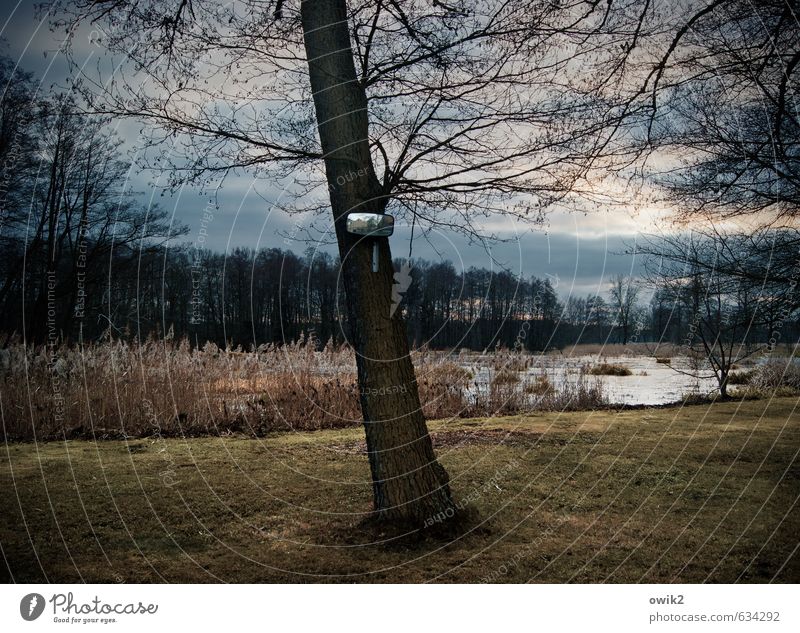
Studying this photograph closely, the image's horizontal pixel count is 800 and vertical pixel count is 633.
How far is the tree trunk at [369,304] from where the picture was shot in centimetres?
301

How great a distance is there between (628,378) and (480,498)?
8.84 meters

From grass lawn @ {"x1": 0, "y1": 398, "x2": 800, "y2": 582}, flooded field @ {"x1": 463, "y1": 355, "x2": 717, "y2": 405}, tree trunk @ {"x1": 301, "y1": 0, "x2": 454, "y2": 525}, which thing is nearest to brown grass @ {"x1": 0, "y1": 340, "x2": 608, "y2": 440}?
flooded field @ {"x1": 463, "y1": 355, "x2": 717, "y2": 405}

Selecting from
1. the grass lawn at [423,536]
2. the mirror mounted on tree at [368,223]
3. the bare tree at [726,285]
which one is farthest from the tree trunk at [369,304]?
the bare tree at [726,285]

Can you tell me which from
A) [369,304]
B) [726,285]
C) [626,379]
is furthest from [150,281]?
[626,379]

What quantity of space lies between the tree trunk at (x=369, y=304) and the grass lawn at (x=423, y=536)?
0.24 meters

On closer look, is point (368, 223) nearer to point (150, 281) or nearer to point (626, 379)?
point (150, 281)

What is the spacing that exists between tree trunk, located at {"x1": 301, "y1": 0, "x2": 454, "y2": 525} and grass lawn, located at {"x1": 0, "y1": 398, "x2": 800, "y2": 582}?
24cm

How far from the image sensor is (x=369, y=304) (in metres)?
3.01

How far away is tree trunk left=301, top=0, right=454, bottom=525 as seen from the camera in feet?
9.87

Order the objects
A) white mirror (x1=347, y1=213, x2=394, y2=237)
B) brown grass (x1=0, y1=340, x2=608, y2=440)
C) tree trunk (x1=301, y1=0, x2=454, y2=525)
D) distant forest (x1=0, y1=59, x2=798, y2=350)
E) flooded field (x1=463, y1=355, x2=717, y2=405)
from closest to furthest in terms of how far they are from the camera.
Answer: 1. white mirror (x1=347, y1=213, x2=394, y2=237)
2. tree trunk (x1=301, y1=0, x2=454, y2=525)
3. distant forest (x1=0, y1=59, x2=798, y2=350)
4. brown grass (x1=0, y1=340, x2=608, y2=440)
5. flooded field (x1=463, y1=355, x2=717, y2=405)

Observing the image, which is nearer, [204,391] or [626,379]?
[204,391]

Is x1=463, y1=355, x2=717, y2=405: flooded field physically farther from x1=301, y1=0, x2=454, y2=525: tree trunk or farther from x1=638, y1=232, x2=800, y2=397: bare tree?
x1=301, y1=0, x2=454, y2=525: tree trunk

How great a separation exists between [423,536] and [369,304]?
1.19 metres

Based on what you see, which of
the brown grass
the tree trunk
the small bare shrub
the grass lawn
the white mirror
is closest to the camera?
the grass lawn
